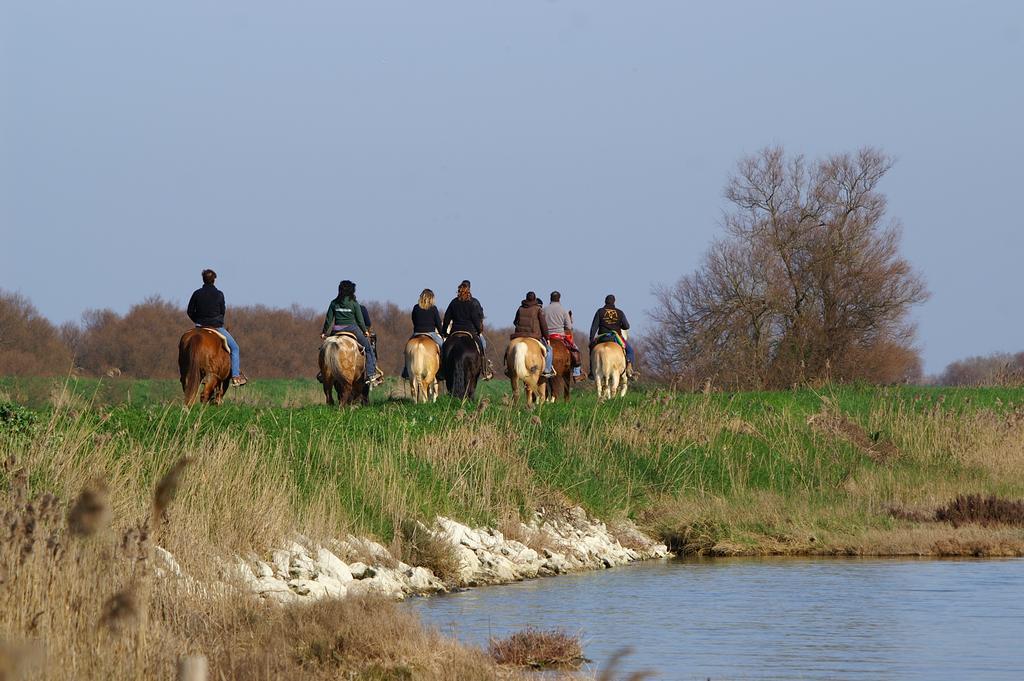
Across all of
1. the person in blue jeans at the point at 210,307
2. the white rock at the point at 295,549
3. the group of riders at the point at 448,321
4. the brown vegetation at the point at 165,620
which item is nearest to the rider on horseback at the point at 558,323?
the group of riders at the point at 448,321

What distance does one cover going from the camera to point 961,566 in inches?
717

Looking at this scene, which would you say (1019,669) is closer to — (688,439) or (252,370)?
(688,439)

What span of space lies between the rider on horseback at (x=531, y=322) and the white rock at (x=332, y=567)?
16.7 meters

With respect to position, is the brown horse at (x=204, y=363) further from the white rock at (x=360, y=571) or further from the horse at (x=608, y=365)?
the horse at (x=608, y=365)

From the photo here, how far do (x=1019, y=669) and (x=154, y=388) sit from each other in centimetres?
4590

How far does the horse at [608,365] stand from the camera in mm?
34625

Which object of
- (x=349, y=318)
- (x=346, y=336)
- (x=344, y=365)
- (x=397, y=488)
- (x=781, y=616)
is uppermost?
(x=349, y=318)

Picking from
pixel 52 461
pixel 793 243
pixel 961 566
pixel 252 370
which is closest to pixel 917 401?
pixel 961 566

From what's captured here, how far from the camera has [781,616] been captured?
46.5ft

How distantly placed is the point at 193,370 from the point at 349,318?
11.0 feet

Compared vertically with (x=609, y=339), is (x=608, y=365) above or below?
below

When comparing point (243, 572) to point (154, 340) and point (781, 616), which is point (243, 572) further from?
point (154, 340)

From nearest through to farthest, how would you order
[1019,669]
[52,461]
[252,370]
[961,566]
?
1. [1019,669]
2. [52,461]
3. [961,566]
4. [252,370]

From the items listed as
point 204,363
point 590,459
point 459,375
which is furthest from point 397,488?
point 459,375
